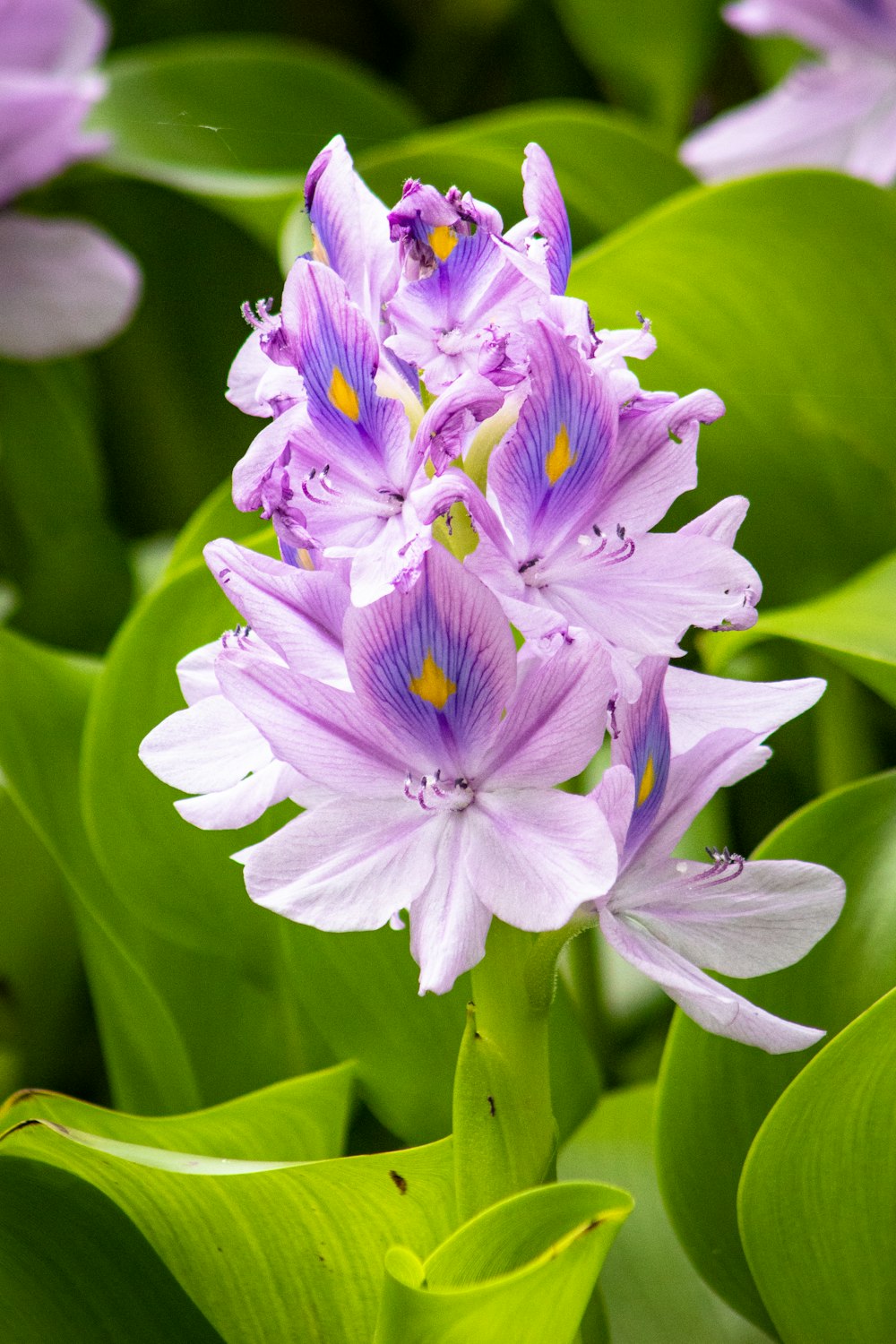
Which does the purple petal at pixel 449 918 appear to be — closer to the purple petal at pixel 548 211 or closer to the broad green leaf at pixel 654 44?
the purple petal at pixel 548 211

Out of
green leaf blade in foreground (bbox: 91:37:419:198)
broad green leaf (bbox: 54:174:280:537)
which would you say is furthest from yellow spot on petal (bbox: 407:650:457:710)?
broad green leaf (bbox: 54:174:280:537)

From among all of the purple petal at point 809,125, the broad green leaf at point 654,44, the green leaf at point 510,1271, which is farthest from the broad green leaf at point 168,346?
the green leaf at point 510,1271

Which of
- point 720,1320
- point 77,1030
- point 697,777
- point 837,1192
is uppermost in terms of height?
point 697,777

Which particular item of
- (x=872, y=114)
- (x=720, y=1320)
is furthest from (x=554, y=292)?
(x=872, y=114)

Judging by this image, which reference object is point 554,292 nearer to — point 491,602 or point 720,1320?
point 491,602

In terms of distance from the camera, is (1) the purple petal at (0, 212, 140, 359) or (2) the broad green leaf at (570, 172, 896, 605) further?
(1) the purple petal at (0, 212, 140, 359)

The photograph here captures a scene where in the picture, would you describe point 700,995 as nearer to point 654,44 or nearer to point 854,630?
point 854,630

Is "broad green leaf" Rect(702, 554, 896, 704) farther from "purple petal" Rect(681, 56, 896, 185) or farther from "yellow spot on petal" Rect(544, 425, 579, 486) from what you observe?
"purple petal" Rect(681, 56, 896, 185)
